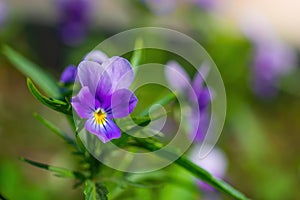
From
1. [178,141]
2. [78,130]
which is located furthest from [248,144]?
[78,130]

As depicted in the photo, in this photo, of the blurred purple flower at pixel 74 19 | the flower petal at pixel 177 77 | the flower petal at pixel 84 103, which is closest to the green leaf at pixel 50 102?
the flower petal at pixel 84 103

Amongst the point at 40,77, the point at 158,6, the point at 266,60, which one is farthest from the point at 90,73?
the point at 266,60

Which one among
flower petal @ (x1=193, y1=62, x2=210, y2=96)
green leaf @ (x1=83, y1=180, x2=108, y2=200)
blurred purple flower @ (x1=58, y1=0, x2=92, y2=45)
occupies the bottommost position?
green leaf @ (x1=83, y1=180, x2=108, y2=200)

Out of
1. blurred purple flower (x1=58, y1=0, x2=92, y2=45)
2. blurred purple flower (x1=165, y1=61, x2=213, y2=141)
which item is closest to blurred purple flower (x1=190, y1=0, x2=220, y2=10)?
blurred purple flower (x1=58, y1=0, x2=92, y2=45)

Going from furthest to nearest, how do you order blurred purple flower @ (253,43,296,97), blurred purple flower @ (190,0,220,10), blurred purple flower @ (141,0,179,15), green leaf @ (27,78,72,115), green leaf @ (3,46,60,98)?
blurred purple flower @ (190,0,220,10)
blurred purple flower @ (253,43,296,97)
blurred purple flower @ (141,0,179,15)
green leaf @ (3,46,60,98)
green leaf @ (27,78,72,115)

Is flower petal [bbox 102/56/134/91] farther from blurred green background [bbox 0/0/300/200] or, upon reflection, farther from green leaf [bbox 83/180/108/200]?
blurred green background [bbox 0/0/300/200]

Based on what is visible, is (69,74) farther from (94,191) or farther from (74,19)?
(74,19)
